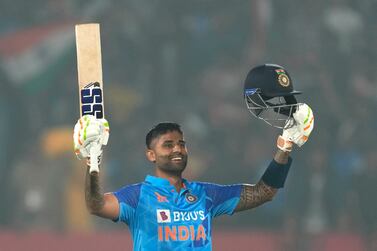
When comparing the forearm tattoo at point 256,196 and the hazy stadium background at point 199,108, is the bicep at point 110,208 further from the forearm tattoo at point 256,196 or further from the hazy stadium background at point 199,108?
the hazy stadium background at point 199,108

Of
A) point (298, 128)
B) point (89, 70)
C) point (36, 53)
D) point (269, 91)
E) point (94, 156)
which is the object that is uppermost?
point (36, 53)

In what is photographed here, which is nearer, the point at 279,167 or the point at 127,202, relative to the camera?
the point at 127,202

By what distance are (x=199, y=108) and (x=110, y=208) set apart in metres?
6.00

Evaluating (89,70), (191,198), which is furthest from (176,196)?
(89,70)

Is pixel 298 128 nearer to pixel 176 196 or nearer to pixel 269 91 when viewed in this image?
pixel 269 91

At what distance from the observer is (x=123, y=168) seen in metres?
10.5

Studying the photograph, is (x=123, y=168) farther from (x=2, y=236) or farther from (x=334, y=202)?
(x=334, y=202)

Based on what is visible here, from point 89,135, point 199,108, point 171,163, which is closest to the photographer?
point 89,135

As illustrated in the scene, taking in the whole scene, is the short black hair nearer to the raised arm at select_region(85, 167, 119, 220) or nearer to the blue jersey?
the blue jersey

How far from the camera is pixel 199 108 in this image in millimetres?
10664

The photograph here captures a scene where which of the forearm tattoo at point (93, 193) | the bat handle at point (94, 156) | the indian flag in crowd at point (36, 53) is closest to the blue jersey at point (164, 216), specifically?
the forearm tattoo at point (93, 193)

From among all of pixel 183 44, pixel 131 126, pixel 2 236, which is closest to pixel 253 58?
pixel 183 44

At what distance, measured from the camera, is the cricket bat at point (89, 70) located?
485cm

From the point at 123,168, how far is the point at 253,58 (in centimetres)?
170
